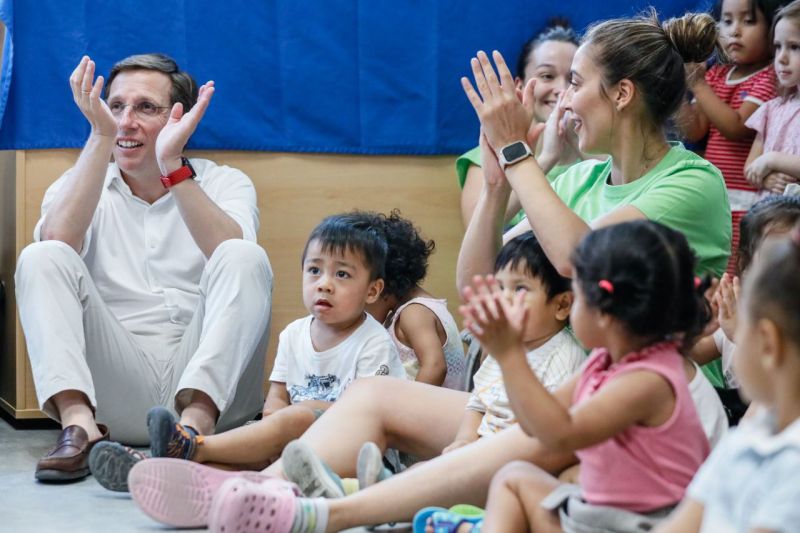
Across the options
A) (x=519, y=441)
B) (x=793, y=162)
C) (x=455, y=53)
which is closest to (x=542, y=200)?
(x=519, y=441)

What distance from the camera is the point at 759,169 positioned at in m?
3.06

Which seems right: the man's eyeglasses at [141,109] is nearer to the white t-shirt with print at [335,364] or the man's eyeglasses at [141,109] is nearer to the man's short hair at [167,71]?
the man's short hair at [167,71]

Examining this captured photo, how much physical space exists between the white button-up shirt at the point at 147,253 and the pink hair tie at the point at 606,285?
1426mm

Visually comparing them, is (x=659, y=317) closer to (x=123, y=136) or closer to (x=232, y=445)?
(x=232, y=445)

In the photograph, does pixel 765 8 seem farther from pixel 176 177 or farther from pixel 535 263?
pixel 176 177

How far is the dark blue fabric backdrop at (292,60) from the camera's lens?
314cm

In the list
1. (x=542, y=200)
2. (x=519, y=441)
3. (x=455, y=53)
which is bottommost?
(x=519, y=441)

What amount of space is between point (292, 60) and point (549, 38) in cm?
72

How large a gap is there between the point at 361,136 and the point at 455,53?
0.36m

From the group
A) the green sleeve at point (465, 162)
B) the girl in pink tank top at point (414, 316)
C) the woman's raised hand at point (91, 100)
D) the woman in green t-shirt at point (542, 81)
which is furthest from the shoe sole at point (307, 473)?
the green sleeve at point (465, 162)

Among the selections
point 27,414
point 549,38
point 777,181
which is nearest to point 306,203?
point 549,38

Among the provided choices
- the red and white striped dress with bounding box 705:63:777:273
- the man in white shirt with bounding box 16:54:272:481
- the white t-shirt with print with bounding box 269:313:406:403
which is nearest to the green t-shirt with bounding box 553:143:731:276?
the white t-shirt with print with bounding box 269:313:406:403

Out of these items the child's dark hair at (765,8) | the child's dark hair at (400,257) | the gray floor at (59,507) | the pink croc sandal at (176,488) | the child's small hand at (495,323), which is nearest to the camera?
the child's small hand at (495,323)

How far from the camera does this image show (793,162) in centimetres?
300
